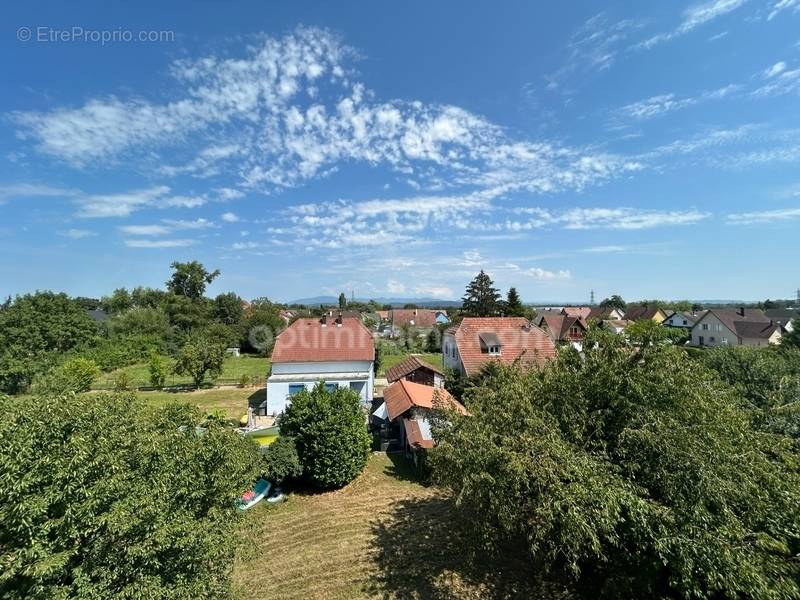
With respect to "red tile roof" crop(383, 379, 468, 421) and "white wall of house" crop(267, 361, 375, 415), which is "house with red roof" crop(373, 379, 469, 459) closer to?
"red tile roof" crop(383, 379, 468, 421)

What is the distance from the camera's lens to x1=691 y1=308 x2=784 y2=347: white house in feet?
162

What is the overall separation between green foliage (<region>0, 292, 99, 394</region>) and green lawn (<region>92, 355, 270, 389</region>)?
481cm

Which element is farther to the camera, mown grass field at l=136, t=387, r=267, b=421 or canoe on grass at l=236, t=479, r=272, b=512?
mown grass field at l=136, t=387, r=267, b=421

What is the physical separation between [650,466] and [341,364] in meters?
21.7

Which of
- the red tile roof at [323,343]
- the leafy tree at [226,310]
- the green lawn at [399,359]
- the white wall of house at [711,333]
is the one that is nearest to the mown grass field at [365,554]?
the red tile roof at [323,343]

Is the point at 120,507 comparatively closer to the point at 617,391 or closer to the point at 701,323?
the point at 617,391

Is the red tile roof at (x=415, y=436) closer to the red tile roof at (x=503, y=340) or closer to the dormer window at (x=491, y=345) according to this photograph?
the red tile roof at (x=503, y=340)

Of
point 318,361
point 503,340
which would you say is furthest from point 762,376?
point 318,361

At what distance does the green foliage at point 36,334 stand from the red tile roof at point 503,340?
36427 mm

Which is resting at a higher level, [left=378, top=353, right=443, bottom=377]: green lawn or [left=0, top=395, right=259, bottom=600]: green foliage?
[left=0, top=395, right=259, bottom=600]: green foliage

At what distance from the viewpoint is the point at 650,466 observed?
7.44 meters

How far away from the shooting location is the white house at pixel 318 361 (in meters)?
25.4

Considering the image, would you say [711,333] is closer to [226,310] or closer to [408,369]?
[408,369]

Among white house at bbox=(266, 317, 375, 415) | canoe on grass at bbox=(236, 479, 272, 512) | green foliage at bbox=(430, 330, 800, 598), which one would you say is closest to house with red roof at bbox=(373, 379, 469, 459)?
white house at bbox=(266, 317, 375, 415)
